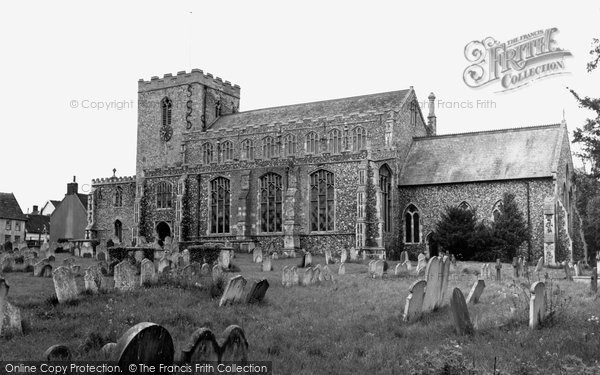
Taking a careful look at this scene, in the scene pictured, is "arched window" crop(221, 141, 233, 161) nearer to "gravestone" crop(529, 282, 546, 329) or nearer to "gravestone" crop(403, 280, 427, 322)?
"gravestone" crop(403, 280, 427, 322)

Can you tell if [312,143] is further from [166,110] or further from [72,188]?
[72,188]

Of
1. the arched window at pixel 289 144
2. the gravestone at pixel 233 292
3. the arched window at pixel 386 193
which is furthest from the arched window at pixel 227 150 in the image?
the gravestone at pixel 233 292

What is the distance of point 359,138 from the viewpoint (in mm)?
41844

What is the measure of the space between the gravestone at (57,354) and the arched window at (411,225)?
32.4 metres

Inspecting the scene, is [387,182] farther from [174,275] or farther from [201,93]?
[174,275]

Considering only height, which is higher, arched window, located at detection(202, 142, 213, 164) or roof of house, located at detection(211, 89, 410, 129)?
roof of house, located at detection(211, 89, 410, 129)

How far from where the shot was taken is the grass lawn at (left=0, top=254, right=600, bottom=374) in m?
8.95

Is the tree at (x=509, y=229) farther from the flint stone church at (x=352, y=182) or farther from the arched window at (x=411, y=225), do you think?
the arched window at (x=411, y=225)

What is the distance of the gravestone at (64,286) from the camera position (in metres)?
12.8

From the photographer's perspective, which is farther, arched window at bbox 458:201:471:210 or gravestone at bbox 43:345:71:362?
arched window at bbox 458:201:471:210

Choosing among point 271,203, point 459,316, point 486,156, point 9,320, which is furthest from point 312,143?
point 9,320

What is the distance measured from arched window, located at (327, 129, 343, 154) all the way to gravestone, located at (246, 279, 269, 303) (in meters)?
28.8

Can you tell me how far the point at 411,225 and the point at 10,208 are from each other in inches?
1788

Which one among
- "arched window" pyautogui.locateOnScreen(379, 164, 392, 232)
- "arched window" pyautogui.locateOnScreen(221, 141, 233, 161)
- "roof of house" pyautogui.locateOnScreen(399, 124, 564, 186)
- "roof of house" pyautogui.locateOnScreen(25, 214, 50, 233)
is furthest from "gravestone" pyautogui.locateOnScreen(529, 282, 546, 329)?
"roof of house" pyautogui.locateOnScreen(25, 214, 50, 233)
